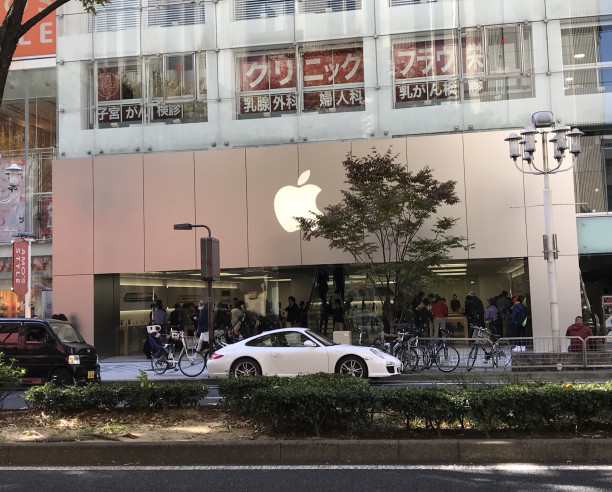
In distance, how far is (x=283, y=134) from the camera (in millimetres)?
23594

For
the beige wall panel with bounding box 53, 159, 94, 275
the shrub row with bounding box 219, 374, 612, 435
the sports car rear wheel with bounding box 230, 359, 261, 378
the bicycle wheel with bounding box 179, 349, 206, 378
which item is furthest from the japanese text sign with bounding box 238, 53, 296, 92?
the shrub row with bounding box 219, 374, 612, 435

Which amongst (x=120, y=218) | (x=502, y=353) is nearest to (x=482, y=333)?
(x=502, y=353)

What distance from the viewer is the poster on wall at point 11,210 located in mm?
25047

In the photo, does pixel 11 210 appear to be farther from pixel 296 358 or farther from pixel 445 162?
pixel 445 162

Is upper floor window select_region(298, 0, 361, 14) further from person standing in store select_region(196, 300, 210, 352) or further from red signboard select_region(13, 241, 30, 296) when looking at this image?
red signboard select_region(13, 241, 30, 296)

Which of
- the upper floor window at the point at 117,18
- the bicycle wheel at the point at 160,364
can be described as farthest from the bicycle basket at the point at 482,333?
the upper floor window at the point at 117,18

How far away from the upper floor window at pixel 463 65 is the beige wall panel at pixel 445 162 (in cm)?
161

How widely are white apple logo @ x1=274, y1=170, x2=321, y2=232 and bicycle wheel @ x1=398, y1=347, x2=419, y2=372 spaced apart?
24.7ft

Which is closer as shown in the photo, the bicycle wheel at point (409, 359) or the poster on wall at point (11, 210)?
the bicycle wheel at point (409, 359)

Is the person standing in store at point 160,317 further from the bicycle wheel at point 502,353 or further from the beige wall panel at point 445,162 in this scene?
the bicycle wheel at point 502,353

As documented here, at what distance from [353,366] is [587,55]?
14696mm

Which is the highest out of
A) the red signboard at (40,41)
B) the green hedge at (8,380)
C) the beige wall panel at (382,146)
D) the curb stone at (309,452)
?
the red signboard at (40,41)

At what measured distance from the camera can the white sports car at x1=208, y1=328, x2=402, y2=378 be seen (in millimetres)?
14297

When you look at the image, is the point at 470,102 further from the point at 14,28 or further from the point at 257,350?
the point at 14,28
